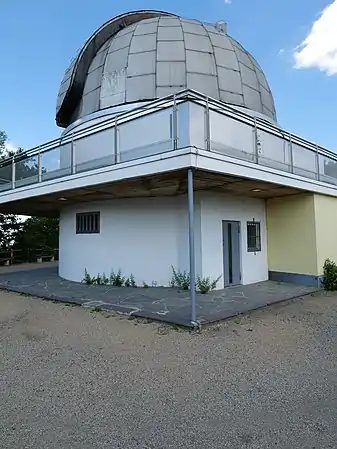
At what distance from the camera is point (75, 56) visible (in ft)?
48.2

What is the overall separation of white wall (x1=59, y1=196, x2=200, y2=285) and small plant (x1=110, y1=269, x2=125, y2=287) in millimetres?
175

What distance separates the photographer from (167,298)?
839 centimetres

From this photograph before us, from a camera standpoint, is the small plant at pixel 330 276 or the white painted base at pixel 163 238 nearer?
the white painted base at pixel 163 238

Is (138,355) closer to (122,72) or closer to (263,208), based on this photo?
(263,208)

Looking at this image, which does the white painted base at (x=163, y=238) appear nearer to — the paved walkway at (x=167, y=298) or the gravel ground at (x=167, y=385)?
the paved walkway at (x=167, y=298)

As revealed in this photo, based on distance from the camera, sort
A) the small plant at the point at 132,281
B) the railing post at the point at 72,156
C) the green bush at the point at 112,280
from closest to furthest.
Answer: the railing post at the point at 72,156 < the small plant at the point at 132,281 < the green bush at the point at 112,280

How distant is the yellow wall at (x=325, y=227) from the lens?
1051 centimetres

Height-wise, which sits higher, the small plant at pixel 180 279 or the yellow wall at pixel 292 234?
the yellow wall at pixel 292 234

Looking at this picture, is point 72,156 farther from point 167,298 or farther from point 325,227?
point 325,227

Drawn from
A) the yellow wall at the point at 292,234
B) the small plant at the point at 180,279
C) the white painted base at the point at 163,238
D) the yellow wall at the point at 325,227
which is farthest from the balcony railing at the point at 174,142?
the small plant at the point at 180,279

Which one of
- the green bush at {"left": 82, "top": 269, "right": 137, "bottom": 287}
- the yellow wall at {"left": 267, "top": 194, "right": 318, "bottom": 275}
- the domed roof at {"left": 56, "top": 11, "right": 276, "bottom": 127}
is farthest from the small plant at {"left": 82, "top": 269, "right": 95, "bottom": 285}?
the yellow wall at {"left": 267, "top": 194, "right": 318, "bottom": 275}

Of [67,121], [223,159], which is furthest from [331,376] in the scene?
[67,121]

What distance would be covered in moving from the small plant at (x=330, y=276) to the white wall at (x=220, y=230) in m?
1.99

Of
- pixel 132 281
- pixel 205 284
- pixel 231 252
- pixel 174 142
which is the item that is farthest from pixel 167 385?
pixel 231 252
